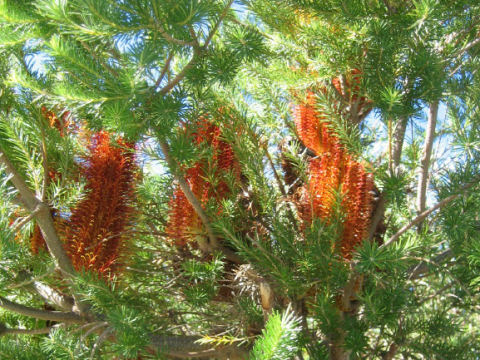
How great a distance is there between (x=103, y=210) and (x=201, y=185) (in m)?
0.13

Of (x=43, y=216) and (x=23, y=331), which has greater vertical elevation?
(x=43, y=216)

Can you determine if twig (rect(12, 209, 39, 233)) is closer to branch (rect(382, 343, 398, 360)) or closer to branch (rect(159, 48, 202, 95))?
branch (rect(159, 48, 202, 95))

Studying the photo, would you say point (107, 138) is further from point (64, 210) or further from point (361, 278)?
point (361, 278)

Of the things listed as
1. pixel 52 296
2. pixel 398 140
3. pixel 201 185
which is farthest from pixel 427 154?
pixel 52 296

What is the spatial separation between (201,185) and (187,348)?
22cm

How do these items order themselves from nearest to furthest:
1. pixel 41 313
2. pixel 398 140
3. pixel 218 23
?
pixel 218 23 → pixel 41 313 → pixel 398 140

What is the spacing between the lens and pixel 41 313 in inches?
23.7

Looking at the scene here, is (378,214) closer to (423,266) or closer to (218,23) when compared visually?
(423,266)

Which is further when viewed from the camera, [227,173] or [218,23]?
[227,173]

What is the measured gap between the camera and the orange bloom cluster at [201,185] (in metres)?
0.65

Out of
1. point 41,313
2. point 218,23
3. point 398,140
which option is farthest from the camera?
point 398,140

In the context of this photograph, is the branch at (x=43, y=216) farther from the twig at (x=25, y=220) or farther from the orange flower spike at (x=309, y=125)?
the orange flower spike at (x=309, y=125)

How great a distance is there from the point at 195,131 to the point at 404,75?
0.26m

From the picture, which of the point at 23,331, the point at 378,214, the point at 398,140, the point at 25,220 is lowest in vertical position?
the point at 23,331
